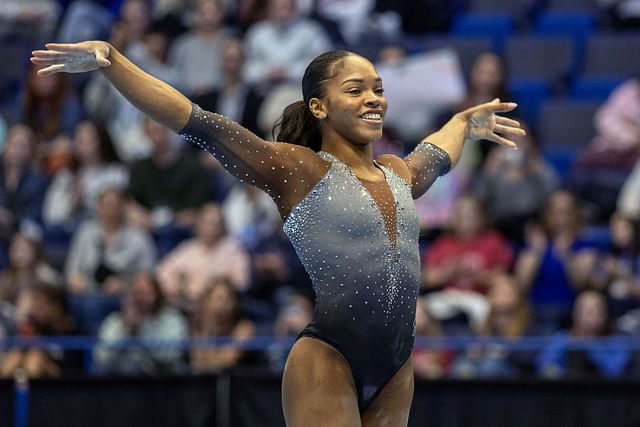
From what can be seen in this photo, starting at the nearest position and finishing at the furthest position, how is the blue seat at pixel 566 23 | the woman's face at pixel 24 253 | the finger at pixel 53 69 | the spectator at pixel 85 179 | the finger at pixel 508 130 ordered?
the finger at pixel 53 69 → the finger at pixel 508 130 → the woman's face at pixel 24 253 → the spectator at pixel 85 179 → the blue seat at pixel 566 23

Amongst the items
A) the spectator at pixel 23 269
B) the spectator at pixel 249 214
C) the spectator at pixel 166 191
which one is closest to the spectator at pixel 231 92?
the spectator at pixel 166 191

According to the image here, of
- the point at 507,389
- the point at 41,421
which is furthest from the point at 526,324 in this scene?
the point at 41,421

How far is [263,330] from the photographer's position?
784 centimetres

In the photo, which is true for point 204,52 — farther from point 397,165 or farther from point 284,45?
point 397,165

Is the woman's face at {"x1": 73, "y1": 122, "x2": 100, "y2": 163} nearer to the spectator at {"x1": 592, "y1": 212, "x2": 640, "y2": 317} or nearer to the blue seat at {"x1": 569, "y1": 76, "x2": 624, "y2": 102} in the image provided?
the blue seat at {"x1": 569, "y1": 76, "x2": 624, "y2": 102}

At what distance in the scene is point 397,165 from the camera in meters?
4.41

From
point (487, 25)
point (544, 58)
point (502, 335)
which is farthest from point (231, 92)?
point (502, 335)

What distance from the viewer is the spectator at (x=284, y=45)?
32.2 feet

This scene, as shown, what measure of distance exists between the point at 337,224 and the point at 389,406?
624 mm

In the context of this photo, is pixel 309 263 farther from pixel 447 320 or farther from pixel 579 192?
pixel 579 192

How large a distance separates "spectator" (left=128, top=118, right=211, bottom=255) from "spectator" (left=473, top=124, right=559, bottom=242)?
6.67ft

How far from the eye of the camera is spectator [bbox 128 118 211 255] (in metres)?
8.95

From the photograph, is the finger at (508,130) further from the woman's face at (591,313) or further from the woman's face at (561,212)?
the woman's face at (561,212)

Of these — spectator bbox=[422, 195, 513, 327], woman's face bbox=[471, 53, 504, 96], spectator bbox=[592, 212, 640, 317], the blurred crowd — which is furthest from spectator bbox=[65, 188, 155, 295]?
spectator bbox=[592, 212, 640, 317]
